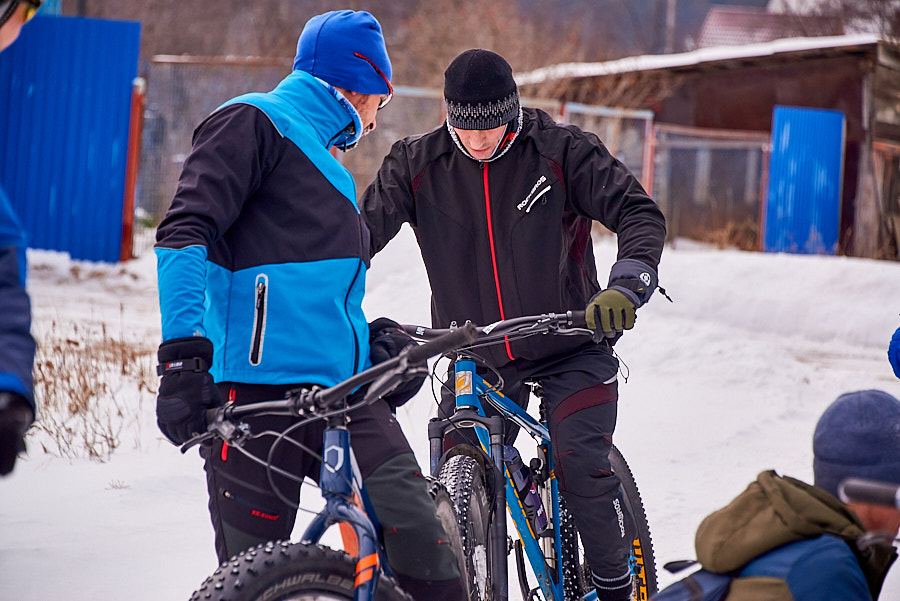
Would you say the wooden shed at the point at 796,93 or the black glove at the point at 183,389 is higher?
the wooden shed at the point at 796,93

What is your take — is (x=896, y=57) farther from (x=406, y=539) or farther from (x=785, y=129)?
(x=406, y=539)

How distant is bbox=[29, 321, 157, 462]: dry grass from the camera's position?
5.37 metres

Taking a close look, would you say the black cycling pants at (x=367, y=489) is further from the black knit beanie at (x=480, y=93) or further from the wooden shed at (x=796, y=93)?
the wooden shed at (x=796, y=93)

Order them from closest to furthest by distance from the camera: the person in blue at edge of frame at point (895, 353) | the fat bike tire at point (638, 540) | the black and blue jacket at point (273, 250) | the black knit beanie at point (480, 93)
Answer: the black and blue jacket at point (273, 250), the person in blue at edge of frame at point (895, 353), the black knit beanie at point (480, 93), the fat bike tire at point (638, 540)

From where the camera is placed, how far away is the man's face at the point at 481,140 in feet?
10.2

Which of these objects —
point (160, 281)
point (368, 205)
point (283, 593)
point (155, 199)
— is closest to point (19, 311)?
point (160, 281)

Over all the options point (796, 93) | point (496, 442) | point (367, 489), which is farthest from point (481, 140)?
point (796, 93)

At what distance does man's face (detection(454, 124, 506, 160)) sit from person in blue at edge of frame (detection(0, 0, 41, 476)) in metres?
1.69

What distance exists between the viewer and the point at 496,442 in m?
2.97

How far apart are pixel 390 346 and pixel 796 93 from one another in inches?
656

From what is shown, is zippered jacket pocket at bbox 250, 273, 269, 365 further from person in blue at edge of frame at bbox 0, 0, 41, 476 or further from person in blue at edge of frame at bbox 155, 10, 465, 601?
person in blue at edge of frame at bbox 0, 0, 41, 476

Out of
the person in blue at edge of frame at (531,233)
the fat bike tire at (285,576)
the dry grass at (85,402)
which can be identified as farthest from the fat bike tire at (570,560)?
the dry grass at (85,402)

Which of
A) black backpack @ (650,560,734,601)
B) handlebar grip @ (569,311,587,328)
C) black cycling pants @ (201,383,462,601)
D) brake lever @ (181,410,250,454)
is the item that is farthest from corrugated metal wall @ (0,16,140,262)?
black backpack @ (650,560,734,601)

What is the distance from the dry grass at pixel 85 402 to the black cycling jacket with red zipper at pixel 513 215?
8.72 ft
